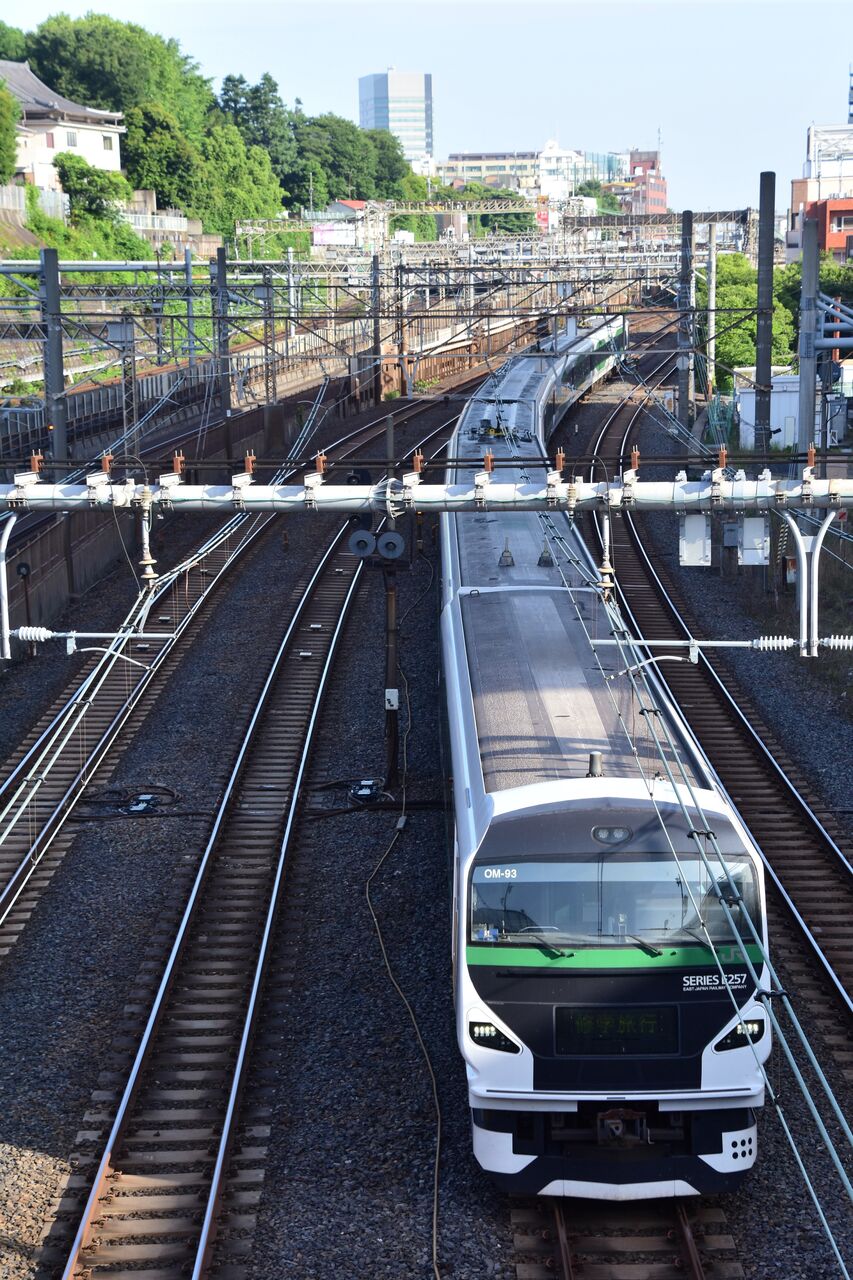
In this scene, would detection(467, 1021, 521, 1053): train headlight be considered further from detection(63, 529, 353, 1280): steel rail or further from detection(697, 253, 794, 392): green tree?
detection(697, 253, 794, 392): green tree

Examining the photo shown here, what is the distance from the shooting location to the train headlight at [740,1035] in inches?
306

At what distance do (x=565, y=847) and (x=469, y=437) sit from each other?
15.7 meters

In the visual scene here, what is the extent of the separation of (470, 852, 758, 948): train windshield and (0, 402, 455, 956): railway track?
13.8ft

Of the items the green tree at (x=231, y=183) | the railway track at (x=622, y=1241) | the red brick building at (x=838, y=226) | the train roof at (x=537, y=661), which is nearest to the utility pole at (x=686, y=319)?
the train roof at (x=537, y=661)

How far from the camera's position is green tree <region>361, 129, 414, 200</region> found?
117000mm

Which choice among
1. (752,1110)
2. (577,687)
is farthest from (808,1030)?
(577,687)

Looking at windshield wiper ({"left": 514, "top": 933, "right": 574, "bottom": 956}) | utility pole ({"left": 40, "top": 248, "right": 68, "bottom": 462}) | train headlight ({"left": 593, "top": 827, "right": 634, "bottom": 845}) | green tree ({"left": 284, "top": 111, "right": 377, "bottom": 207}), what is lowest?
windshield wiper ({"left": 514, "top": 933, "right": 574, "bottom": 956})

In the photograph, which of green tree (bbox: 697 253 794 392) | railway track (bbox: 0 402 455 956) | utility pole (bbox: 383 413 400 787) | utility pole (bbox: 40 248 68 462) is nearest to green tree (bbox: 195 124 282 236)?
green tree (bbox: 697 253 794 392)

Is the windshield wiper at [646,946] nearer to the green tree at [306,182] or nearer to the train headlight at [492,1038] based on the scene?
the train headlight at [492,1038]

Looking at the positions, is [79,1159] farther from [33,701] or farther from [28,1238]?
[33,701]

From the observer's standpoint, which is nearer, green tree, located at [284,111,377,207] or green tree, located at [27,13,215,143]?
green tree, located at [27,13,215,143]

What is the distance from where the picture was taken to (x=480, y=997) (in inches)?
310

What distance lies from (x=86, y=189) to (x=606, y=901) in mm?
58167

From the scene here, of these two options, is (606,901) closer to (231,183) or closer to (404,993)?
(404,993)
